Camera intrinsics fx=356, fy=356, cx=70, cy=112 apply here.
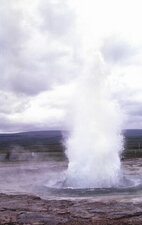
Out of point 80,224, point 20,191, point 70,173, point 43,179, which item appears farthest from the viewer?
point 43,179

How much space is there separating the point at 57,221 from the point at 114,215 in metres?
1.76

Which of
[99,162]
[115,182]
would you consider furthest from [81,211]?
[99,162]

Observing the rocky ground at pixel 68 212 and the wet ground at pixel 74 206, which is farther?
the wet ground at pixel 74 206

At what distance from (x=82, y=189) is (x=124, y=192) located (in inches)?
87.6

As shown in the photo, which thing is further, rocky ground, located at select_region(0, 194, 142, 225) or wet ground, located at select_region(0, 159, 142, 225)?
wet ground, located at select_region(0, 159, 142, 225)

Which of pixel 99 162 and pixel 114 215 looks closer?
pixel 114 215

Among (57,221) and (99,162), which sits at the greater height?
(99,162)

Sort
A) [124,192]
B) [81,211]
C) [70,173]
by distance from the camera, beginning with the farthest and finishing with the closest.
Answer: [70,173] < [124,192] < [81,211]

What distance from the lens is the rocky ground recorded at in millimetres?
9742

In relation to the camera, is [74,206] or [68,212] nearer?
[68,212]

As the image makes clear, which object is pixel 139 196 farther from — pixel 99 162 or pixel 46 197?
pixel 99 162

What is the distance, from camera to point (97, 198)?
13.8m

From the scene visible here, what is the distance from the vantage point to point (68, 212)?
11.0 metres

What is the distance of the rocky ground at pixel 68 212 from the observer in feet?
32.0
